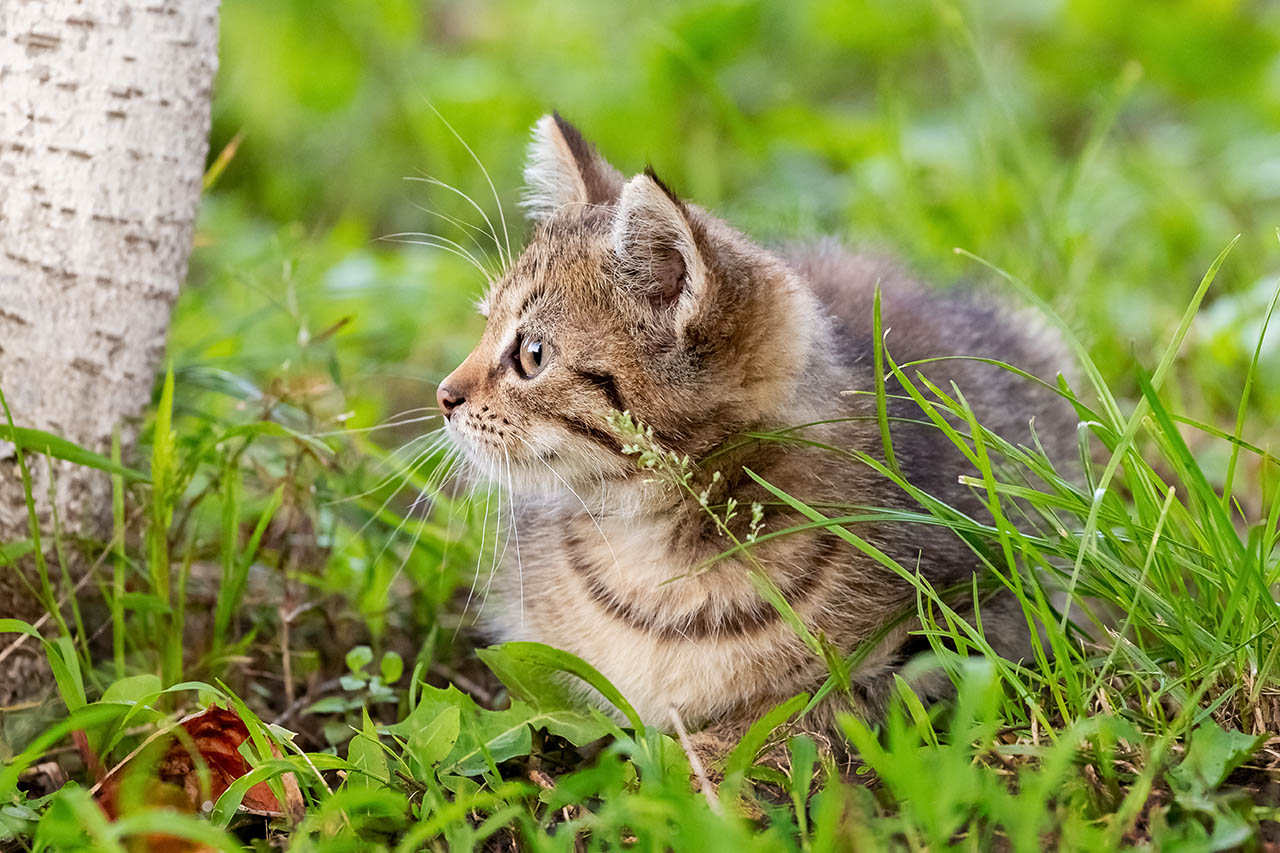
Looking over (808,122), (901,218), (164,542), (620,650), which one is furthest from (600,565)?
(808,122)

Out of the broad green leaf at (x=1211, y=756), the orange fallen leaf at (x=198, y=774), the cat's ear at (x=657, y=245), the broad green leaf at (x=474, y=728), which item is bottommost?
the orange fallen leaf at (x=198, y=774)

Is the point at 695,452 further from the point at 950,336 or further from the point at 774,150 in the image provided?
the point at 774,150

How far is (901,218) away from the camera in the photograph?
3.89 meters

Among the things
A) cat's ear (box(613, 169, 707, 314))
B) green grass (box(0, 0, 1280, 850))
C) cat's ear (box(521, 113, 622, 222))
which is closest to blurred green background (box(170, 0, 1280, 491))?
green grass (box(0, 0, 1280, 850))

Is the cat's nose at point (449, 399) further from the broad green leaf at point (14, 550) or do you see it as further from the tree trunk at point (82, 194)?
the broad green leaf at point (14, 550)

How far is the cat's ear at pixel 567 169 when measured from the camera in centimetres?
230

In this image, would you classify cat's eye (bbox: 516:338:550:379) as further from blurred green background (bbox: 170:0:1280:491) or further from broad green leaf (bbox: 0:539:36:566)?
broad green leaf (bbox: 0:539:36:566)

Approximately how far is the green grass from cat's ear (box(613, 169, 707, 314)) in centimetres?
39

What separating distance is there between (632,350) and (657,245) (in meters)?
0.18

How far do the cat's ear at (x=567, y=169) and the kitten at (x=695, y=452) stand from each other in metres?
0.12

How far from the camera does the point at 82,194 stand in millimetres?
2084

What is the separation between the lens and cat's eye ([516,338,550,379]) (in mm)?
2025

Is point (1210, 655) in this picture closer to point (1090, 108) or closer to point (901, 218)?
point (901, 218)

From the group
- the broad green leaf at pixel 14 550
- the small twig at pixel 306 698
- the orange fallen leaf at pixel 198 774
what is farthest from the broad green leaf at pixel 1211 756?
the broad green leaf at pixel 14 550
